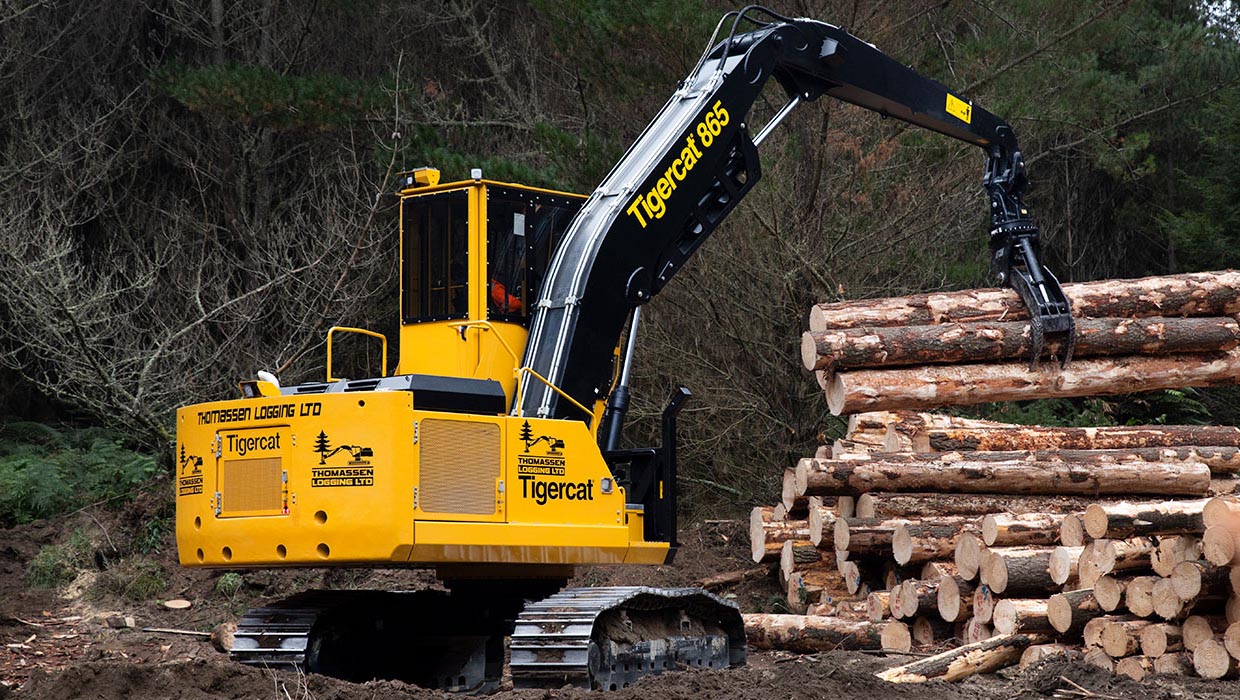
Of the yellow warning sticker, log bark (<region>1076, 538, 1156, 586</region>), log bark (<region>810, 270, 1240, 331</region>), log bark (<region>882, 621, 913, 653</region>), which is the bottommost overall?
log bark (<region>882, 621, 913, 653</region>)

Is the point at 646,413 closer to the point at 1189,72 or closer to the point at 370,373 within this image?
the point at 370,373

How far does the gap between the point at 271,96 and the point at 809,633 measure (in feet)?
34.3

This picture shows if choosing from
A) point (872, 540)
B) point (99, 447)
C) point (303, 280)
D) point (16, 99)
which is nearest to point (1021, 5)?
point (872, 540)

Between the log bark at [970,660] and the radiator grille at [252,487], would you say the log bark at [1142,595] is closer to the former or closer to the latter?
the log bark at [970,660]

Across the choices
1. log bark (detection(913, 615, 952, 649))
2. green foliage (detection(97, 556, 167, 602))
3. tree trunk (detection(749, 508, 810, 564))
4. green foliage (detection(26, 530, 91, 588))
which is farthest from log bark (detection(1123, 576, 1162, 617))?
green foliage (detection(26, 530, 91, 588))

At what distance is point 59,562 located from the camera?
13.3m

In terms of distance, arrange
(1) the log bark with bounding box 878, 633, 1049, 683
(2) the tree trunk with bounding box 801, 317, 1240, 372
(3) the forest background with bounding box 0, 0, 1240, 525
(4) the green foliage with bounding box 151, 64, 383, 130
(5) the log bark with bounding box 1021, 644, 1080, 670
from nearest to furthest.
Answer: (1) the log bark with bounding box 878, 633, 1049, 683
(5) the log bark with bounding box 1021, 644, 1080, 670
(2) the tree trunk with bounding box 801, 317, 1240, 372
(3) the forest background with bounding box 0, 0, 1240, 525
(4) the green foliage with bounding box 151, 64, 383, 130

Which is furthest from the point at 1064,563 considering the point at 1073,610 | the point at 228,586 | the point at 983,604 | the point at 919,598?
the point at 228,586

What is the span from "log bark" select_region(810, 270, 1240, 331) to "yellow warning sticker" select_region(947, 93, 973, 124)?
56.3 inches

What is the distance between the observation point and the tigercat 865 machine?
7.08m

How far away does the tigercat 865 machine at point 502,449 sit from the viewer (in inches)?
279

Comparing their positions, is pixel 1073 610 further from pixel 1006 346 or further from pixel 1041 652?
pixel 1006 346

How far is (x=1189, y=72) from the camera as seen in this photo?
21.9m

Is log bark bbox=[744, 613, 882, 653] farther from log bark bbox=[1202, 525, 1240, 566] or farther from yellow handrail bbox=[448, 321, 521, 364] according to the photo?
yellow handrail bbox=[448, 321, 521, 364]
